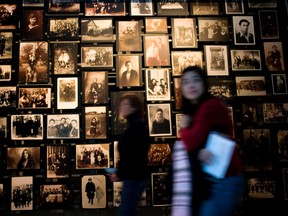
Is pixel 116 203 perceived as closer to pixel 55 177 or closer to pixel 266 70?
pixel 55 177

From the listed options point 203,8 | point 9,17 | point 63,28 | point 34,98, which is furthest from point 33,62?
point 203,8

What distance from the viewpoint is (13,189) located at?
4969 millimetres

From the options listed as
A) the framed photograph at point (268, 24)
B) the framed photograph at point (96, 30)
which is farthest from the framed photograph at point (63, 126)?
the framed photograph at point (268, 24)

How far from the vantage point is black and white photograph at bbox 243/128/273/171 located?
5.28m

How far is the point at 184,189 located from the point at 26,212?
151 inches

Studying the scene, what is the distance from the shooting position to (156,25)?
18.0 feet

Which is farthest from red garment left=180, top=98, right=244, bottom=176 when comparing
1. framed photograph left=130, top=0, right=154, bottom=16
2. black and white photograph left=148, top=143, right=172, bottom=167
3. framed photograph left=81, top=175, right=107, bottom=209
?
framed photograph left=130, top=0, right=154, bottom=16

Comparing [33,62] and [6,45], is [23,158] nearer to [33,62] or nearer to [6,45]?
[33,62]

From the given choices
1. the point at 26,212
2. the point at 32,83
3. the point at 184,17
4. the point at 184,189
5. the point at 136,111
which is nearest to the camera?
the point at 184,189

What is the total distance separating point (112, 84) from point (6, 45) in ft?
6.10

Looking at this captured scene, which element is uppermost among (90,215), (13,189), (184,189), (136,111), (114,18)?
(114,18)

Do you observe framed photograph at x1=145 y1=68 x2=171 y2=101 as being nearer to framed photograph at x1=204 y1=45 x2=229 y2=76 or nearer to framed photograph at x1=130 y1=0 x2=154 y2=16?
framed photograph at x1=204 y1=45 x2=229 y2=76

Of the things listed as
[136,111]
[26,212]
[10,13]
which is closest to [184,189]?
[136,111]

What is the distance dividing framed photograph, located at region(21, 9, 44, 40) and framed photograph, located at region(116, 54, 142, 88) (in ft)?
4.53
